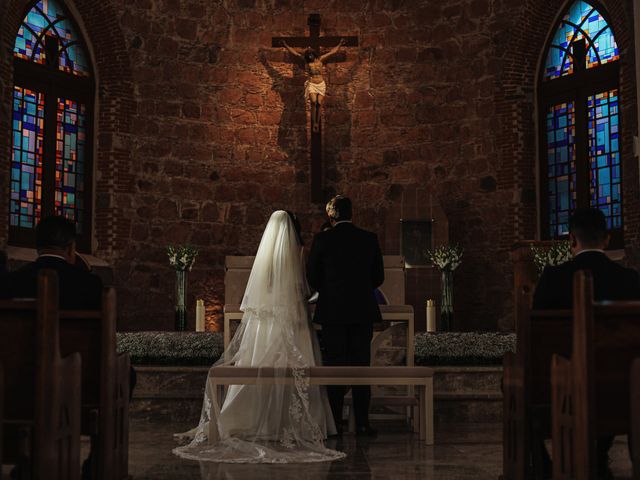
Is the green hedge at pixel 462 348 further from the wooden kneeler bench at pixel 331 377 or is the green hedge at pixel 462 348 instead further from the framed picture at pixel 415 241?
the framed picture at pixel 415 241

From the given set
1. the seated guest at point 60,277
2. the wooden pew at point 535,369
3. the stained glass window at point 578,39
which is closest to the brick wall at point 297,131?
the stained glass window at point 578,39

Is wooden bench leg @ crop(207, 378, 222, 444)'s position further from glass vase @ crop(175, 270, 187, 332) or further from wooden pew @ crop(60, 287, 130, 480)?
glass vase @ crop(175, 270, 187, 332)

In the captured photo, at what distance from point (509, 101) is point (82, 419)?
10.9 meters

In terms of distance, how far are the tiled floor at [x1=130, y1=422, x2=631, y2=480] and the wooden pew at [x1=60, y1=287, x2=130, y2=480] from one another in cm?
69

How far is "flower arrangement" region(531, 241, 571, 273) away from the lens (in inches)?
469

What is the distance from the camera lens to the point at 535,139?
14484 millimetres

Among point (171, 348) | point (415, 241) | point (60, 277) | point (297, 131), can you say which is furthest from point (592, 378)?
point (297, 131)

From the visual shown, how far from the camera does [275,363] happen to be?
7.31 metres

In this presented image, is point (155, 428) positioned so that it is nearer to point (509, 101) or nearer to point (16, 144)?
point (16, 144)

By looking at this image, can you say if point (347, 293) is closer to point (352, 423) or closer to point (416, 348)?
point (352, 423)

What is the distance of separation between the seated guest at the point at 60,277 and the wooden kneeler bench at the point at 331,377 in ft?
6.33

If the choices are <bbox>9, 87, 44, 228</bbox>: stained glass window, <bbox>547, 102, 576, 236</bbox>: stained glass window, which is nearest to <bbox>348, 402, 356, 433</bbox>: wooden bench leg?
<bbox>9, 87, 44, 228</bbox>: stained glass window

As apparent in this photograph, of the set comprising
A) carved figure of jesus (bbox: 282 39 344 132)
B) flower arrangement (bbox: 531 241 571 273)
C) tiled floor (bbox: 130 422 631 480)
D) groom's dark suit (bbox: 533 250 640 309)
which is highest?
carved figure of jesus (bbox: 282 39 344 132)

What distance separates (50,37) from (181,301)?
14.2 ft
